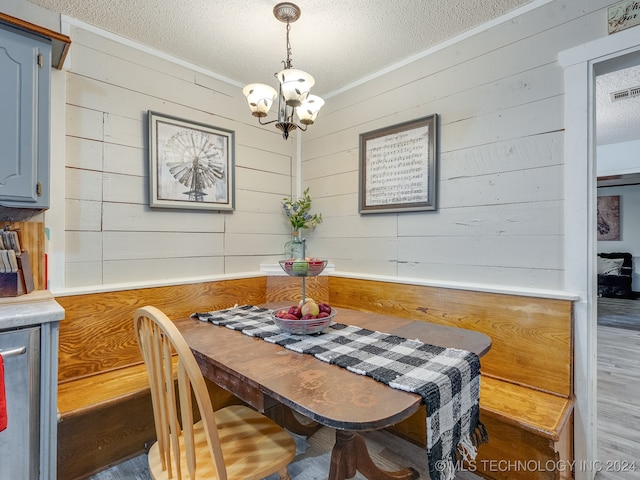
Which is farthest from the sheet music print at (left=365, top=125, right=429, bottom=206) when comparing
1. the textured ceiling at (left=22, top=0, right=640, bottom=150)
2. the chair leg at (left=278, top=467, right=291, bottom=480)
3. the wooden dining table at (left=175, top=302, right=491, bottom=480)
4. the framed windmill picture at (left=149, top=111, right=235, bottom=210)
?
the chair leg at (left=278, top=467, right=291, bottom=480)

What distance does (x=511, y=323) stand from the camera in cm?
181

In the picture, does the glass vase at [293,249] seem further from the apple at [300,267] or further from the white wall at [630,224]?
the white wall at [630,224]

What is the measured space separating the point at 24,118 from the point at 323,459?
7.28 feet

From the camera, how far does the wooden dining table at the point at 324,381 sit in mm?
862

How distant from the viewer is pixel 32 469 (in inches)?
50.4

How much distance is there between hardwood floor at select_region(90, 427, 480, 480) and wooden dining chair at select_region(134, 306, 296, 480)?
21.1 inches

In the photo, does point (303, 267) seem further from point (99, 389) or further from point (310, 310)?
point (99, 389)

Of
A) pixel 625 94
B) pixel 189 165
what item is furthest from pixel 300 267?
pixel 625 94

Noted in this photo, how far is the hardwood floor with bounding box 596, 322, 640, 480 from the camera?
1761 mm

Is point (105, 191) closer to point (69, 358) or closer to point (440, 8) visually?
point (69, 358)

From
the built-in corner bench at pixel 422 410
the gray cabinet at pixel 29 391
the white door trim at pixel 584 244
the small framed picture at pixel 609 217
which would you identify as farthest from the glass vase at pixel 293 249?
the small framed picture at pixel 609 217

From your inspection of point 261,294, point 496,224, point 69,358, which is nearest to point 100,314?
point 69,358

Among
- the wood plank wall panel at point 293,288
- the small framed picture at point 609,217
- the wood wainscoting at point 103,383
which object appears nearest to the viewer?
the wood wainscoting at point 103,383

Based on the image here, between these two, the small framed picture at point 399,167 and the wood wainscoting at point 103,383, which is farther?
the small framed picture at point 399,167
